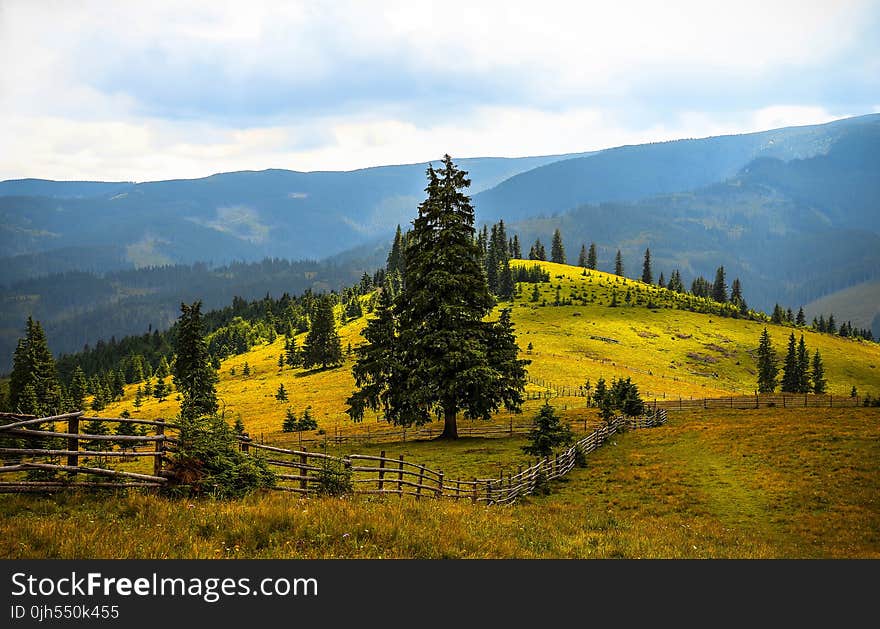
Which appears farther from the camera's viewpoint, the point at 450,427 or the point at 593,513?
the point at 450,427

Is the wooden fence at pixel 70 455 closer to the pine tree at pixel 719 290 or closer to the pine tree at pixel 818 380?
the pine tree at pixel 818 380

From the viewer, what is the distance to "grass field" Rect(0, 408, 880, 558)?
30.4ft

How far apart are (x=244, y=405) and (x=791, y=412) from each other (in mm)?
73448

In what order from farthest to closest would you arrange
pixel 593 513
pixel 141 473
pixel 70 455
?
1. pixel 593 513
2. pixel 141 473
3. pixel 70 455

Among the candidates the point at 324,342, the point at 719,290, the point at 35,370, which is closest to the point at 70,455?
the point at 35,370

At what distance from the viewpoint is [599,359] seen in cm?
10306

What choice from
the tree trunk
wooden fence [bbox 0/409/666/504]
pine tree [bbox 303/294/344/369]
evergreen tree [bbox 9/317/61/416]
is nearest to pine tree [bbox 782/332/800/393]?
the tree trunk

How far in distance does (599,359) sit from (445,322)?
242 feet

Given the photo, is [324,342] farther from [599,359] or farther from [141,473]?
[141,473]

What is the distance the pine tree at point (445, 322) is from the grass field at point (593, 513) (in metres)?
3.70

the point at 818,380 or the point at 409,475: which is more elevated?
the point at 409,475

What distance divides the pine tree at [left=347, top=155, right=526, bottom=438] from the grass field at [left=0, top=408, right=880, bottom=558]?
3702 millimetres

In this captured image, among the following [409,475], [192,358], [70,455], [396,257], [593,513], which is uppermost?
[396,257]
